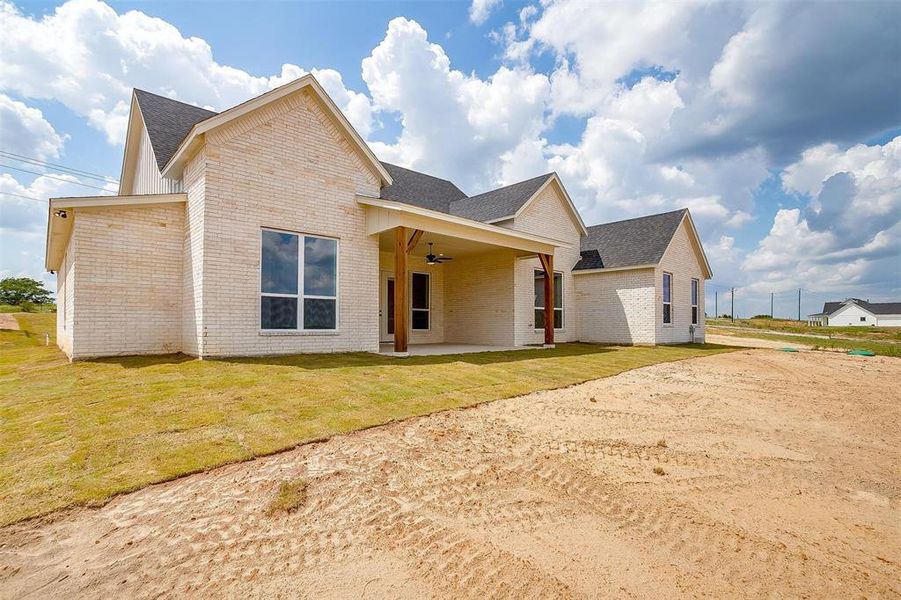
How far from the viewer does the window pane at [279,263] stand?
916cm

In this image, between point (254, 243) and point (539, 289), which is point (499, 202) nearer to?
point (539, 289)

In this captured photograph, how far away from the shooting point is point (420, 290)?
50.7ft

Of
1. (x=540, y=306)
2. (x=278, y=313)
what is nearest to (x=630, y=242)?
(x=540, y=306)

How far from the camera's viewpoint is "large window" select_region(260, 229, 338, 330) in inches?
361

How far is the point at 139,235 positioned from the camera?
8805 millimetres

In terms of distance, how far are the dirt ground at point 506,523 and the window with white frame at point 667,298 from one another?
500 inches

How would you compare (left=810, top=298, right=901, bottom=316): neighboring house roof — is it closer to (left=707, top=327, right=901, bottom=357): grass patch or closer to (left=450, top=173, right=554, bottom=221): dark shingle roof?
(left=707, top=327, right=901, bottom=357): grass patch

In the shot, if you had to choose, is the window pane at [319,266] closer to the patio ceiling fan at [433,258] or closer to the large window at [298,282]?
the large window at [298,282]

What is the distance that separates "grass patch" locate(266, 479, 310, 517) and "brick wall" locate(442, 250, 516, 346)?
1144 centimetres

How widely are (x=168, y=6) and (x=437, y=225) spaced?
7.62 m

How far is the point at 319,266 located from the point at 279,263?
91cm

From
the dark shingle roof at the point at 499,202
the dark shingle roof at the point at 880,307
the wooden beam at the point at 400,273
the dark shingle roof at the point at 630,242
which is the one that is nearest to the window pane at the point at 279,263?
the wooden beam at the point at 400,273

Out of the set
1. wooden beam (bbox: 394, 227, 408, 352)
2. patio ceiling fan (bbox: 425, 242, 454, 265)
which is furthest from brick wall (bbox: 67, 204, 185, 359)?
patio ceiling fan (bbox: 425, 242, 454, 265)

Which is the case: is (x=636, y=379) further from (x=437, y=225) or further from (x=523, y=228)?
(x=523, y=228)
